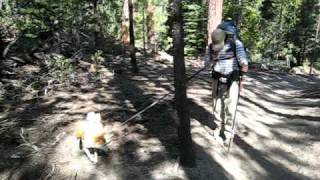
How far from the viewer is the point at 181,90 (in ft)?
19.3

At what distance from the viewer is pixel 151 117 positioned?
8.48 m

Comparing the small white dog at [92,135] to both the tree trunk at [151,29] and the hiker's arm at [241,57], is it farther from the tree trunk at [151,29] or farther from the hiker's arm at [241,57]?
the tree trunk at [151,29]

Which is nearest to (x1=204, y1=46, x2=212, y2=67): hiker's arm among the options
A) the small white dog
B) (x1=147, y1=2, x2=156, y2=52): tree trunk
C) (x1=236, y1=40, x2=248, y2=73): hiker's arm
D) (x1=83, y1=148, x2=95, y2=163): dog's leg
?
(x1=236, y1=40, x2=248, y2=73): hiker's arm

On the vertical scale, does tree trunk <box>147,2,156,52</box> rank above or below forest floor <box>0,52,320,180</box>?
above

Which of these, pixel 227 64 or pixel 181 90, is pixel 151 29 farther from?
pixel 181 90

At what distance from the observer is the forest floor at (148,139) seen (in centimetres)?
645

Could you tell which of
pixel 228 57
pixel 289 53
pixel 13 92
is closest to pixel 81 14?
pixel 13 92

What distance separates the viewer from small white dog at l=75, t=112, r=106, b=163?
6215 mm

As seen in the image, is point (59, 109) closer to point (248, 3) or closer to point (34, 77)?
point (34, 77)

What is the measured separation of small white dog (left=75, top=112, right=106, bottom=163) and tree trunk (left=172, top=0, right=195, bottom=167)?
1.26 meters

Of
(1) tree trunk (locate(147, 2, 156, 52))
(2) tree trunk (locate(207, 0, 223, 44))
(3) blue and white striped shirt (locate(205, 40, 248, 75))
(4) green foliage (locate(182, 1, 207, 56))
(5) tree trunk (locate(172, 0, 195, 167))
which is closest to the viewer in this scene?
(5) tree trunk (locate(172, 0, 195, 167))

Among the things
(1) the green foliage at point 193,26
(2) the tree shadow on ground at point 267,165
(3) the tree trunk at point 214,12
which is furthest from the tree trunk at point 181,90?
(1) the green foliage at point 193,26

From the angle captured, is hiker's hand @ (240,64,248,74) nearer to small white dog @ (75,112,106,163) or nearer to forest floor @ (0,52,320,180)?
forest floor @ (0,52,320,180)

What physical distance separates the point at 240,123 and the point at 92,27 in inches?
429
